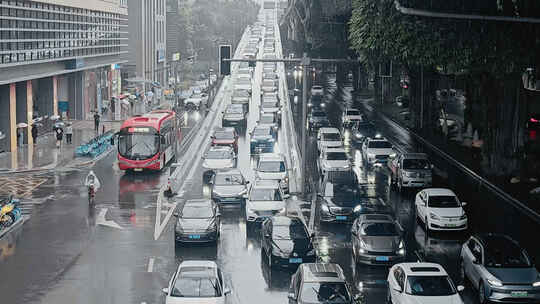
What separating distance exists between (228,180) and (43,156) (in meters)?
20.0

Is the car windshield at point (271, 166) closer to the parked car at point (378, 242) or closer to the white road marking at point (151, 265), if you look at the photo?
the parked car at point (378, 242)

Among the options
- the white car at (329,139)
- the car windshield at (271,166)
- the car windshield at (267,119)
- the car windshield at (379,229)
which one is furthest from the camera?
the car windshield at (267,119)

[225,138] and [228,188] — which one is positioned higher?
[225,138]

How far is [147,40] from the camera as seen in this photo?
117 m

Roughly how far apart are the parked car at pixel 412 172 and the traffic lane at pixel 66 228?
11.9 metres

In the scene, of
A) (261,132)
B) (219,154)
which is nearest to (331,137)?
(261,132)

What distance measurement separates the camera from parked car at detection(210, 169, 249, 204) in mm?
38875

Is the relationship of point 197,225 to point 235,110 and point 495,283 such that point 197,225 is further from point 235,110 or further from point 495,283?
point 235,110

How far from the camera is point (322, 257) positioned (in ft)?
100

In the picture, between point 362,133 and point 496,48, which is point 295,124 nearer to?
point 362,133

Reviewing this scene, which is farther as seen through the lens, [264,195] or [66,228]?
[264,195]

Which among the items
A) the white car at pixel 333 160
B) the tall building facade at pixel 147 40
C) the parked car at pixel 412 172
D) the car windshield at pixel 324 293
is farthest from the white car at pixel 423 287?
the tall building facade at pixel 147 40

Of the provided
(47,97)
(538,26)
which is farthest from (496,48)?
(47,97)

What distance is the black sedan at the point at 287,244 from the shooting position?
28359mm
